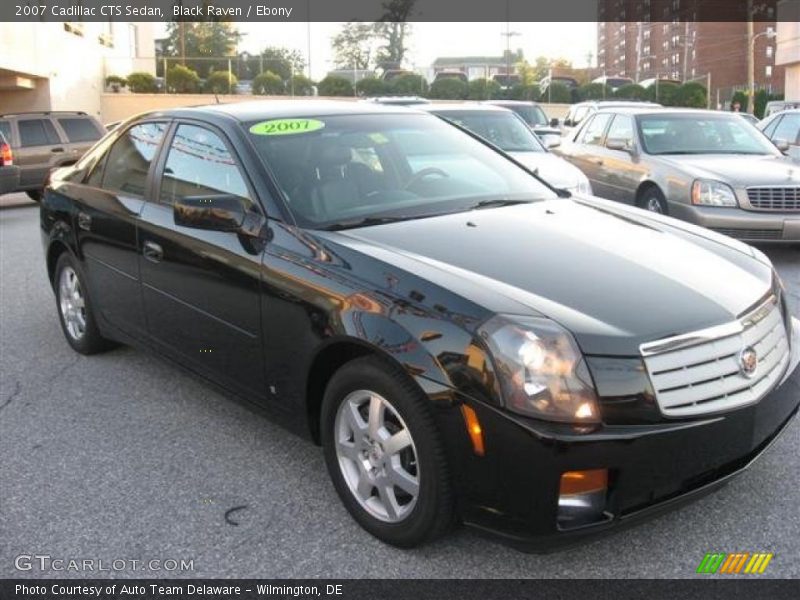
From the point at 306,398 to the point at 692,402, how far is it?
1.51m

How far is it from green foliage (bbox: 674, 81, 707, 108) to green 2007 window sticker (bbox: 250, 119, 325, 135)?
128ft

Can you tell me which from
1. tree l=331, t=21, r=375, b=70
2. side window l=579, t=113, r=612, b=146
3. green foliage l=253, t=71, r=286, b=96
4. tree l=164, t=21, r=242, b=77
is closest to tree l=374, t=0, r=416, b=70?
tree l=331, t=21, r=375, b=70

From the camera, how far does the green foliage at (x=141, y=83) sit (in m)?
34.8

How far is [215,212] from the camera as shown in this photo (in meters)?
3.70

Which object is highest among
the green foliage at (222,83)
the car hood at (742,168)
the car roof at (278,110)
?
the green foliage at (222,83)

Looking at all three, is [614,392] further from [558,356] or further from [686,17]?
[686,17]

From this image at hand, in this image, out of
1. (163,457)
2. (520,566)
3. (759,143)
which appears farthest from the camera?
(759,143)

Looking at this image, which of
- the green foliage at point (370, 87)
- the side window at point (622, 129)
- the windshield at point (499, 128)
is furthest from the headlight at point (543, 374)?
the green foliage at point (370, 87)

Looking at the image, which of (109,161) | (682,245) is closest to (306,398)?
(682,245)

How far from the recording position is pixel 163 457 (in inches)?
156

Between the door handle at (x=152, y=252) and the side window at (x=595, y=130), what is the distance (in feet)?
25.6

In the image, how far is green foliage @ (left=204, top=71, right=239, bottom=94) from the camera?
36250mm

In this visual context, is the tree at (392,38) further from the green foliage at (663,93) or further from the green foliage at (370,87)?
the green foliage at (663,93)

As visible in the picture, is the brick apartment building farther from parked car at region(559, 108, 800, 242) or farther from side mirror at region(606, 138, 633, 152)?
side mirror at region(606, 138, 633, 152)
